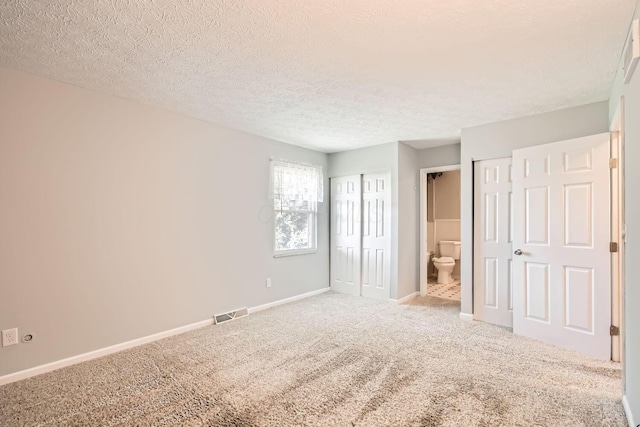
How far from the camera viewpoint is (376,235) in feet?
15.4

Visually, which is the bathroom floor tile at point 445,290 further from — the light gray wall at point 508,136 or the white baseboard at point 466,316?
the light gray wall at point 508,136

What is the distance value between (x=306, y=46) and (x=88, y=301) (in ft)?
9.04

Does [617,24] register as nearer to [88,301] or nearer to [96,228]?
[96,228]

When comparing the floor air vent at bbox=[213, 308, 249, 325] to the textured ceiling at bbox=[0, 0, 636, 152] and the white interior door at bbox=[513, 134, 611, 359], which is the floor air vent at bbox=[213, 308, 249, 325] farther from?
the white interior door at bbox=[513, 134, 611, 359]

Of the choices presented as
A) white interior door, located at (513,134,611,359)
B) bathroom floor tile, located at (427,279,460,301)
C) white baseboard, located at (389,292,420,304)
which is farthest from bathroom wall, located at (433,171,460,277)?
white interior door, located at (513,134,611,359)

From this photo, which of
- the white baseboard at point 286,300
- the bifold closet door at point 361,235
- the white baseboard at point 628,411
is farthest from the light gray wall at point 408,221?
the white baseboard at point 628,411

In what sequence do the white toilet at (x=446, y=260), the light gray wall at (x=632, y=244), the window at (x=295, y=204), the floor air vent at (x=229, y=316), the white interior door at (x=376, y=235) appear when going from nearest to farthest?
the light gray wall at (x=632, y=244)
the floor air vent at (x=229, y=316)
the window at (x=295, y=204)
the white interior door at (x=376, y=235)
the white toilet at (x=446, y=260)

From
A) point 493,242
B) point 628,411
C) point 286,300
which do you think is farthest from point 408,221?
point 628,411

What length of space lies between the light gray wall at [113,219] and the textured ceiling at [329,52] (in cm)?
30

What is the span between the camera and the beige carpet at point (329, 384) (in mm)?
1873

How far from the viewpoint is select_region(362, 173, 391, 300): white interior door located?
4566 mm

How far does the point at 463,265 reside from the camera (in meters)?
3.71

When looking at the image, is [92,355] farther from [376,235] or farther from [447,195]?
[447,195]

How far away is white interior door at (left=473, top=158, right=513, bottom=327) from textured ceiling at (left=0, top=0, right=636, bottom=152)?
0.71m
